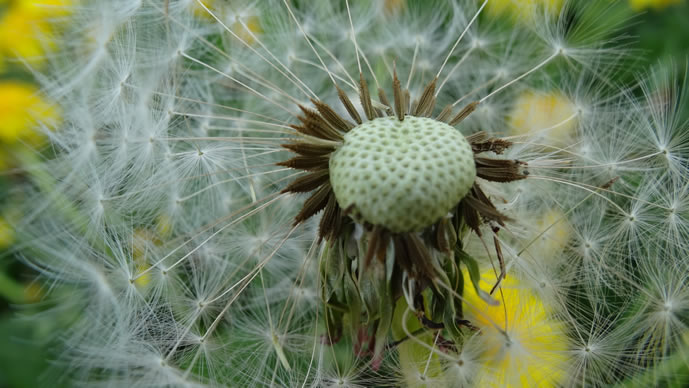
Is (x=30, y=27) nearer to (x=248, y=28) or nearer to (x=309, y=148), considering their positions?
(x=248, y=28)

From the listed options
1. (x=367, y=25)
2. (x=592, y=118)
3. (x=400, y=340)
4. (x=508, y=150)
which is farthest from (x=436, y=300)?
(x=367, y=25)

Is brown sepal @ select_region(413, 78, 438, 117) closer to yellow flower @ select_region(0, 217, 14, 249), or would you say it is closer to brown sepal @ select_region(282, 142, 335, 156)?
brown sepal @ select_region(282, 142, 335, 156)

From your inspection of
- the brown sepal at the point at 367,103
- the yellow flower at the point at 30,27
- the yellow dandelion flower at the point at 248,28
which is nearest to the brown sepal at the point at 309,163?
the brown sepal at the point at 367,103

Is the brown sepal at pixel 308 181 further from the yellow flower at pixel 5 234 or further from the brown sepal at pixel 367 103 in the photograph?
the yellow flower at pixel 5 234

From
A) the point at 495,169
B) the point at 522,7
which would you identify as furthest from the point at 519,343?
the point at 522,7

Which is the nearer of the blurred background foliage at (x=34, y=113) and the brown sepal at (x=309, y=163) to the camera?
the brown sepal at (x=309, y=163)

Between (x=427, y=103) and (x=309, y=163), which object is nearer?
(x=309, y=163)
